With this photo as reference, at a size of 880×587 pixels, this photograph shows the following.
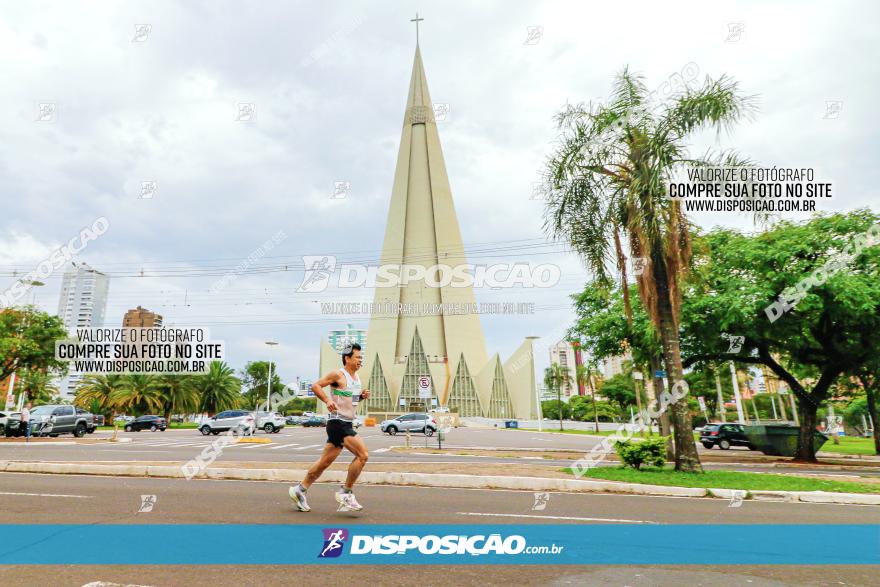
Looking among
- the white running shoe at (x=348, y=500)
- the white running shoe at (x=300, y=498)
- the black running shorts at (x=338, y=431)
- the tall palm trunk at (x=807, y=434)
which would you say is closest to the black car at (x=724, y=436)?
the tall palm trunk at (x=807, y=434)

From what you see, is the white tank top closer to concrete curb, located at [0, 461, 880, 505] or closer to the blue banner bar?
the blue banner bar

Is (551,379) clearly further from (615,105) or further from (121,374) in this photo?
(615,105)

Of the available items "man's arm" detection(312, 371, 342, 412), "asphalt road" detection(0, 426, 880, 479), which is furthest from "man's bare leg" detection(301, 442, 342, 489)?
"asphalt road" detection(0, 426, 880, 479)

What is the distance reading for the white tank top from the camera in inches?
233

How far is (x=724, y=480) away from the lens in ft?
33.1

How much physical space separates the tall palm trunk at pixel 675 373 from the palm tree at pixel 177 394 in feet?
176

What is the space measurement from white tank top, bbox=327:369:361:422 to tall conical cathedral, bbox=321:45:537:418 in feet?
238

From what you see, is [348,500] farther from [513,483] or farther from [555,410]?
[555,410]

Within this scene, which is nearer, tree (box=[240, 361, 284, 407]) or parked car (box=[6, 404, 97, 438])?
parked car (box=[6, 404, 97, 438])

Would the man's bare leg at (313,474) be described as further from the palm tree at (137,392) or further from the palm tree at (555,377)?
the palm tree at (555,377)

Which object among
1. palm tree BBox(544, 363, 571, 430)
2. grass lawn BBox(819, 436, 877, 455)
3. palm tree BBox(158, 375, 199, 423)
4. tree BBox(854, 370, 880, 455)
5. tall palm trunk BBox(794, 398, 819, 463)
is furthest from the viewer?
palm tree BBox(544, 363, 571, 430)

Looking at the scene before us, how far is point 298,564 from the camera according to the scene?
4.11 metres

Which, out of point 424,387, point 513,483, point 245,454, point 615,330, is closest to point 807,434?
point 615,330

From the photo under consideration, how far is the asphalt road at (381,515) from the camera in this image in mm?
3852
